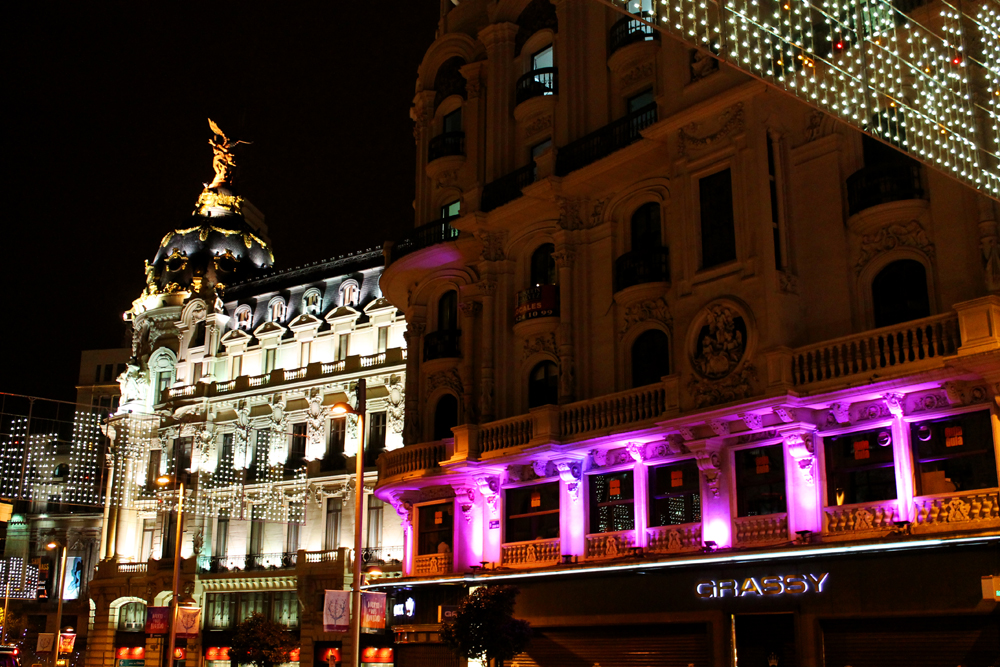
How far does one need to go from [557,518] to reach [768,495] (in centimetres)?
689

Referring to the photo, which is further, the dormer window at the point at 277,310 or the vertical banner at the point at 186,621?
the dormer window at the point at 277,310

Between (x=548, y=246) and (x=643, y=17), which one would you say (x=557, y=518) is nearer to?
(x=548, y=246)

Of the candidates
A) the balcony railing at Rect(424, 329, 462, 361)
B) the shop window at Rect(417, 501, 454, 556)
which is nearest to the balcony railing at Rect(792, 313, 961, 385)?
the balcony railing at Rect(424, 329, 462, 361)

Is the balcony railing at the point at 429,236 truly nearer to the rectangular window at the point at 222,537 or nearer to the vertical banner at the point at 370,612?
the vertical banner at the point at 370,612

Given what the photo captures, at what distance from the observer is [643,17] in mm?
9680

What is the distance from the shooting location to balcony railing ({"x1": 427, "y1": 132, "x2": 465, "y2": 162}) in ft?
117

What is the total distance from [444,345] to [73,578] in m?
42.0

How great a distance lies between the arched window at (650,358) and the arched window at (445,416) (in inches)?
290

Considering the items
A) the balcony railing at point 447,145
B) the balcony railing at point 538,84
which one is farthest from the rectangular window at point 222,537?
the balcony railing at point 538,84

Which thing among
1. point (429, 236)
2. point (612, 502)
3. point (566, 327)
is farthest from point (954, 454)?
point (429, 236)

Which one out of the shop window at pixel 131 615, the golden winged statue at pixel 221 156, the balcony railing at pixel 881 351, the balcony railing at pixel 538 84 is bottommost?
the shop window at pixel 131 615

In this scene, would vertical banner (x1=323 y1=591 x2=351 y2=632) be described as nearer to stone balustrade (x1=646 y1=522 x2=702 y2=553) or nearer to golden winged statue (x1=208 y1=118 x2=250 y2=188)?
stone balustrade (x1=646 y1=522 x2=702 y2=553)

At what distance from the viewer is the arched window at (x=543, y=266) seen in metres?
31.4

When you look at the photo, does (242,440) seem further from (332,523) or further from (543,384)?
(543,384)
